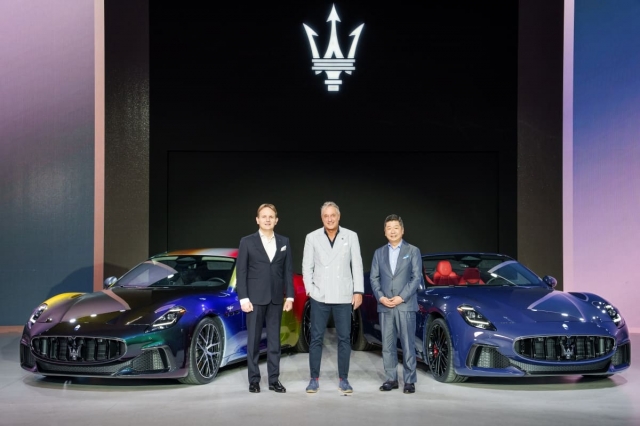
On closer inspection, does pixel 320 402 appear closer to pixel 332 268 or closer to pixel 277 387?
pixel 277 387

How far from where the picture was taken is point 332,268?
21.8 feet

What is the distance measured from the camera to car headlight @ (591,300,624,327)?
7.05m

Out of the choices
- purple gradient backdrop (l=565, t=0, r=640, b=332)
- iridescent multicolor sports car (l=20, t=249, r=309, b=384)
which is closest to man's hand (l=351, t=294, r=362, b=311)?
iridescent multicolor sports car (l=20, t=249, r=309, b=384)

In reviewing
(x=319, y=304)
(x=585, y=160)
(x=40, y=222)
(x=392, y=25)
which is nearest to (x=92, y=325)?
(x=319, y=304)

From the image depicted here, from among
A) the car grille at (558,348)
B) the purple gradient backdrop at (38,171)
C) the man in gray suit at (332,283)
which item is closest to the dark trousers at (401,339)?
the man in gray suit at (332,283)

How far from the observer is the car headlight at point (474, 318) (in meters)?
6.69

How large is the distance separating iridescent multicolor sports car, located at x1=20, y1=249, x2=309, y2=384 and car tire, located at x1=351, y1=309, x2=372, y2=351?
1.93 m

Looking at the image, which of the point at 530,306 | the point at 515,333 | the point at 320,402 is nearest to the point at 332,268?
the point at 320,402

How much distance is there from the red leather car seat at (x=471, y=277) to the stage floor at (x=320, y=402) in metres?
1.06

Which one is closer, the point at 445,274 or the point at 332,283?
the point at 332,283

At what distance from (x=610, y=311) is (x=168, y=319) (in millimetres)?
3934

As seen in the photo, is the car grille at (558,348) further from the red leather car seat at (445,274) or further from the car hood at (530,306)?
the red leather car seat at (445,274)

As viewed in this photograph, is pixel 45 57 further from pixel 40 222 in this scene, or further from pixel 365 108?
pixel 365 108

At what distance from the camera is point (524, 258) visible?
1166 centimetres
